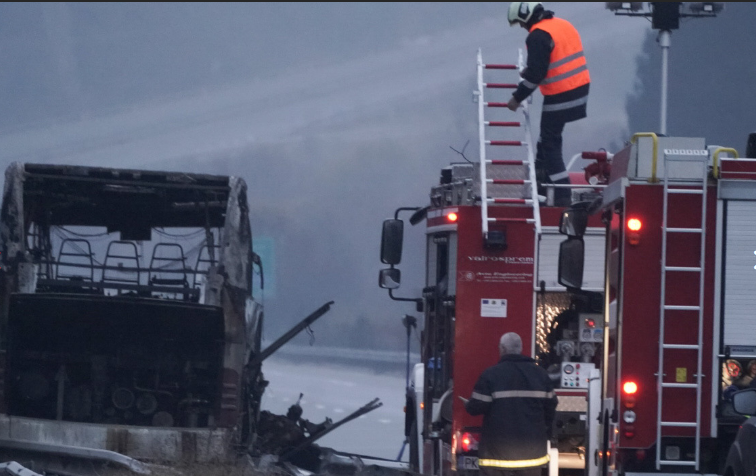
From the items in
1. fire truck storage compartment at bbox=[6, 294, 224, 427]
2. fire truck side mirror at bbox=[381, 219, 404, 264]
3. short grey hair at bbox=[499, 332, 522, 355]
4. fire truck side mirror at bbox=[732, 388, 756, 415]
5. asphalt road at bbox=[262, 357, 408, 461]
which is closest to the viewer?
fire truck side mirror at bbox=[732, 388, 756, 415]

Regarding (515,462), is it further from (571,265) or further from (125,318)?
(125,318)

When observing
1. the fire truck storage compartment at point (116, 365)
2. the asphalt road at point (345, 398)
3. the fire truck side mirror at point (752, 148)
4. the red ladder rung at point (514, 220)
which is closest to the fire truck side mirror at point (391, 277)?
the fire truck storage compartment at point (116, 365)

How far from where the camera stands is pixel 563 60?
1027cm

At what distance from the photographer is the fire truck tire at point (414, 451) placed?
10484 millimetres

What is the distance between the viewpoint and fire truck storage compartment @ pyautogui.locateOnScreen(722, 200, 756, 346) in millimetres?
6270

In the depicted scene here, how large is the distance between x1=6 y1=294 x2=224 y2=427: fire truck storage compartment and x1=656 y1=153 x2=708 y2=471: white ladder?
4952mm

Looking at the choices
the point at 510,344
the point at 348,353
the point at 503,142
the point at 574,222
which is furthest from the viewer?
the point at 348,353

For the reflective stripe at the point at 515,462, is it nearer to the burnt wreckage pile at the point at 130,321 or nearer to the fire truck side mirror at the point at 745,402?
the fire truck side mirror at the point at 745,402

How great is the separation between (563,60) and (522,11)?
0.57 meters

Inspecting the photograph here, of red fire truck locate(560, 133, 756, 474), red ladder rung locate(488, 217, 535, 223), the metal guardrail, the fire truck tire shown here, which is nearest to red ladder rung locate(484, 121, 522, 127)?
red ladder rung locate(488, 217, 535, 223)

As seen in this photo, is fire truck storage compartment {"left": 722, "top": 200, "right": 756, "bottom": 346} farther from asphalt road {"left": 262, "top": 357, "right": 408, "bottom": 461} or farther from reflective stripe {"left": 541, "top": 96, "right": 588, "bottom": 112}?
asphalt road {"left": 262, "top": 357, "right": 408, "bottom": 461}

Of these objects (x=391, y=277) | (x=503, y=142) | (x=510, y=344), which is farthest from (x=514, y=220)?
(x=391, y=277)

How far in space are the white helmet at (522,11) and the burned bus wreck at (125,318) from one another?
2856 mm

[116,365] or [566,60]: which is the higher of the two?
[566,60]
